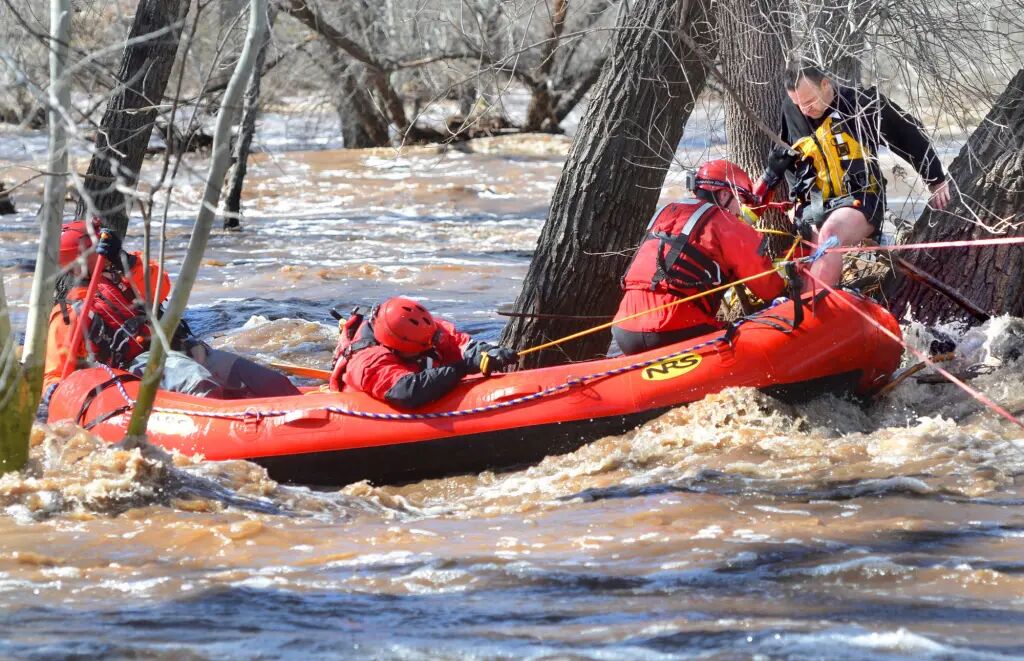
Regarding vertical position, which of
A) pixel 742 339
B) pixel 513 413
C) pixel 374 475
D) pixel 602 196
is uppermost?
pixel 602 196

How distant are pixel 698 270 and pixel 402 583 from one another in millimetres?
2492

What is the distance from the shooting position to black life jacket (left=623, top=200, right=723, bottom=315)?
5.98 metres

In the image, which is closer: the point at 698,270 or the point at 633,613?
the point at 633,613

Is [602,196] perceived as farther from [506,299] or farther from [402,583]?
[506,299]

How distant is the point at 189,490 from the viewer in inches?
206

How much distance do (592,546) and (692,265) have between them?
1947 mm

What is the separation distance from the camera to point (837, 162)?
651 centimetres

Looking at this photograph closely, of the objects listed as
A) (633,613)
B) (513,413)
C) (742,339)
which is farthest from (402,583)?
(742,339)

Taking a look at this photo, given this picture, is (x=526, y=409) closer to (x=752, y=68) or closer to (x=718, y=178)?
(x=718, y=178)

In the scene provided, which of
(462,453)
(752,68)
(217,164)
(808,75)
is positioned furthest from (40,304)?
(752,68)

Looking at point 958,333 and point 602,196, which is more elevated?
point 602,196

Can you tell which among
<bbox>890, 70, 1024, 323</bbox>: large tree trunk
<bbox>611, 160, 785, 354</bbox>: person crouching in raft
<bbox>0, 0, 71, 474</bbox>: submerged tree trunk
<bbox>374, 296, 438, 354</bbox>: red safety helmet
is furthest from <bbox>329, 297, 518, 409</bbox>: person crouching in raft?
<bbox>890, 70, 1024, 323</bbox>: large tree trunk

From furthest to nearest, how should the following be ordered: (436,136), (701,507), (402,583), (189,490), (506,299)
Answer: (436,136) < (506,299) < (189,490) < (701,507) < (402,583)

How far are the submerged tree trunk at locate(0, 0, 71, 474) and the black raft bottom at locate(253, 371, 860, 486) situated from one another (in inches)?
45.8
